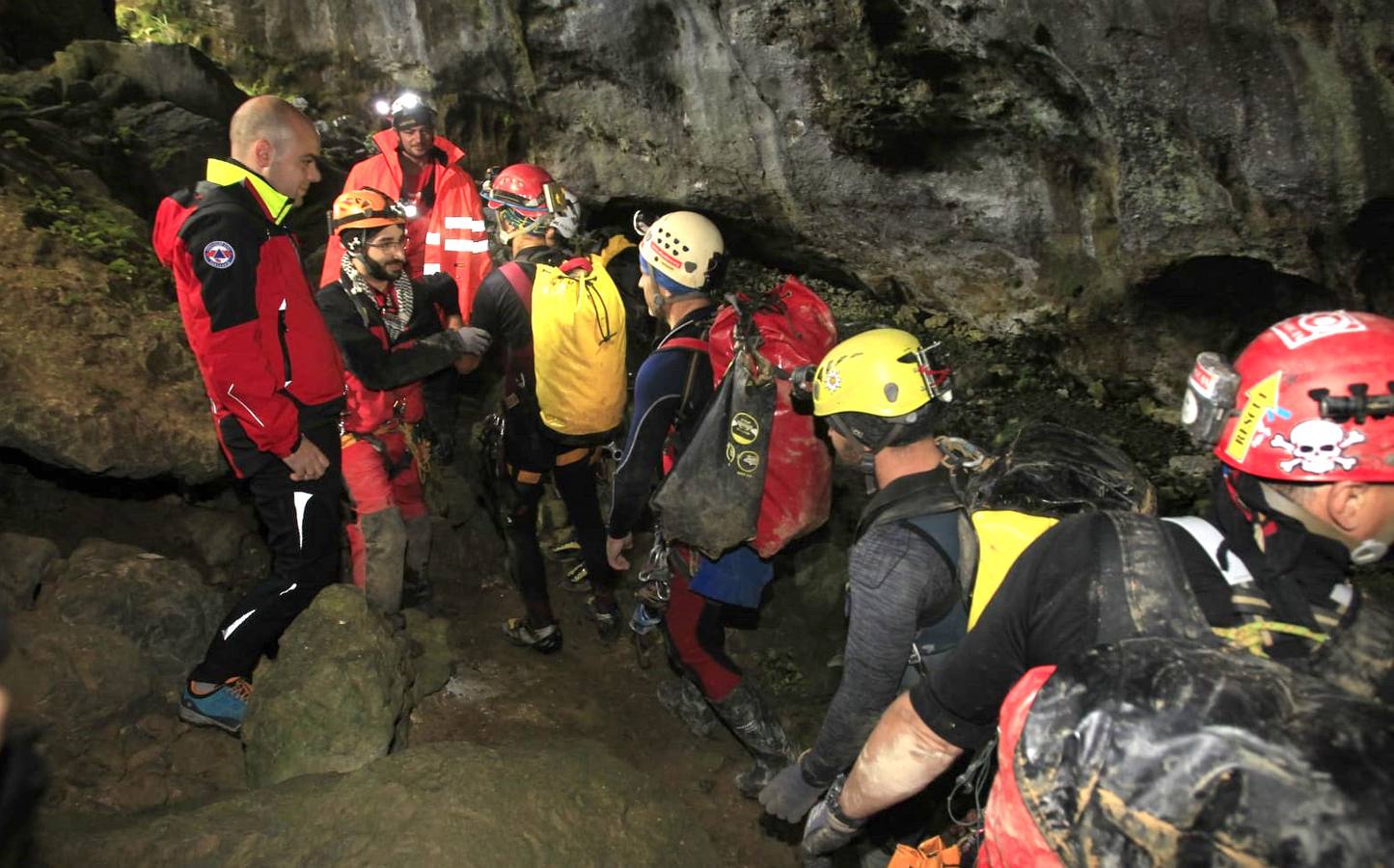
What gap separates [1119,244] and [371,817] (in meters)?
5.22

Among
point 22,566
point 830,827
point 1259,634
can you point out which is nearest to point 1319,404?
point 1259,634

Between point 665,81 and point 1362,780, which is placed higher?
point 665,81

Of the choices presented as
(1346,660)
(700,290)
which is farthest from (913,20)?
(1346,660)

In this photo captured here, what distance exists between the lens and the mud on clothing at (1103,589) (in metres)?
1.65

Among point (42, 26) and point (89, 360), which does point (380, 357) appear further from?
point (42, 26)

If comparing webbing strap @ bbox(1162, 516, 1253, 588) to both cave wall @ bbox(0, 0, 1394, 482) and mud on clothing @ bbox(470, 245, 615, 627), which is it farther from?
cave wall @ bbox(0, 0, 1394, 482)

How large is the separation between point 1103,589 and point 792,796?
185cm

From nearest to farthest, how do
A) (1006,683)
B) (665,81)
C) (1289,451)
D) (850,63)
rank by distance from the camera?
(1289,451)
(1006,683)
(850,63)
(665,81)

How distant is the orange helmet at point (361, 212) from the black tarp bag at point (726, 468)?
2.02 meters

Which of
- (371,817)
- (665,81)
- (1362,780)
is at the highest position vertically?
(665,81)

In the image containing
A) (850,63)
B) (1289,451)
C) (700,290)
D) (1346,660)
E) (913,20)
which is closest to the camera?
(1346,660)

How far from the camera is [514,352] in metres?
4.92

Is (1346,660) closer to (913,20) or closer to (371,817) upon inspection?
(371,817)

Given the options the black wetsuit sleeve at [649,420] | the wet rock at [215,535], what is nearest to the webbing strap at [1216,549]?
the black wetsuit sleeve at [649,420]
